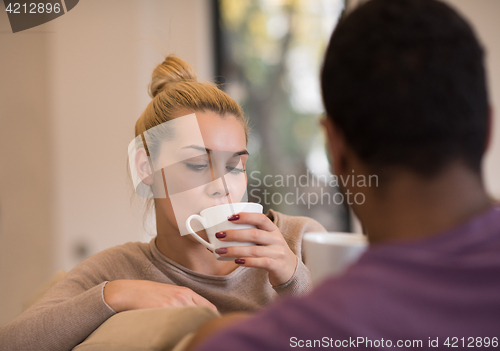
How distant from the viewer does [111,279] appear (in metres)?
1.01

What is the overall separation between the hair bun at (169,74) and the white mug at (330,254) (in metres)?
0.78

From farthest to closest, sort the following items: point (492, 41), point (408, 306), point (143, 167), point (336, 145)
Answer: point (492, 41) → point (143, 167) → point (336, 145) → point (408, 306)

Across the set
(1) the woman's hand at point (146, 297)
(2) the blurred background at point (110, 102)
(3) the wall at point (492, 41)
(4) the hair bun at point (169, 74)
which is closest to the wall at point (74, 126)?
(2) the blurred background at point (110, 102)

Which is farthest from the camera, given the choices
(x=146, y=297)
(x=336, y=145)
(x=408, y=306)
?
(x=146, y=297)

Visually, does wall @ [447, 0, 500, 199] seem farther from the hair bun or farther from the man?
the man

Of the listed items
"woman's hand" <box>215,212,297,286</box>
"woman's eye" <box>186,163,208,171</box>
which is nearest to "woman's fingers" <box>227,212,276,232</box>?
"woman's hand" <box>215,212,297,286</box>

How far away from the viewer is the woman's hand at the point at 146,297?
0.76 meters

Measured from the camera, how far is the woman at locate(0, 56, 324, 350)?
806 millimetres

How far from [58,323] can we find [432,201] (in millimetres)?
731

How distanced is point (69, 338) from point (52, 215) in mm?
1408

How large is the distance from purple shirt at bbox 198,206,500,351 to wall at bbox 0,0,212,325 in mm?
1641

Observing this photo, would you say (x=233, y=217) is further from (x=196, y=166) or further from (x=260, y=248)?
(x=196, y=166)

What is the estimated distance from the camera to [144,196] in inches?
48.4

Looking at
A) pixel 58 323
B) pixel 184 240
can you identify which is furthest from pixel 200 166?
pixel 58 323
